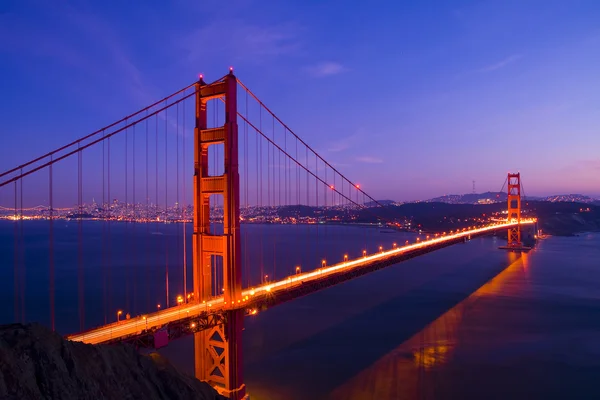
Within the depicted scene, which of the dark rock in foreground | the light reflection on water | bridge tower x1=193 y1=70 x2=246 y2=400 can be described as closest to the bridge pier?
bridge tower x1=193 y1=70 x2=246 y2=400

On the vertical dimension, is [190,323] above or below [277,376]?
above

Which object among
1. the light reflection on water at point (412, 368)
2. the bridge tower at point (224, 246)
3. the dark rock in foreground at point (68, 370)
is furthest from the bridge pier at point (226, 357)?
the dark rock in foreground at point (68, 370)

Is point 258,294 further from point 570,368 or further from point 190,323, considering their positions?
point 570,368

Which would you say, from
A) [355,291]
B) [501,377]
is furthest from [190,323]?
[355,291]

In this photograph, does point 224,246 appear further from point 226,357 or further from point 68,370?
point 68,370

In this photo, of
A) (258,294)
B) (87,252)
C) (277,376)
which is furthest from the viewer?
(87,252)

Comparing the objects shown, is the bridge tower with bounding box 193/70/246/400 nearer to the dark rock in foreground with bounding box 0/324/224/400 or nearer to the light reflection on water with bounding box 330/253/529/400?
the light reflection on water with bounding box 330/253/529/400

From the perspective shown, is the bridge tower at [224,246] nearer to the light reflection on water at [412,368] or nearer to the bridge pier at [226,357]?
the bridge pier at [226,357]
